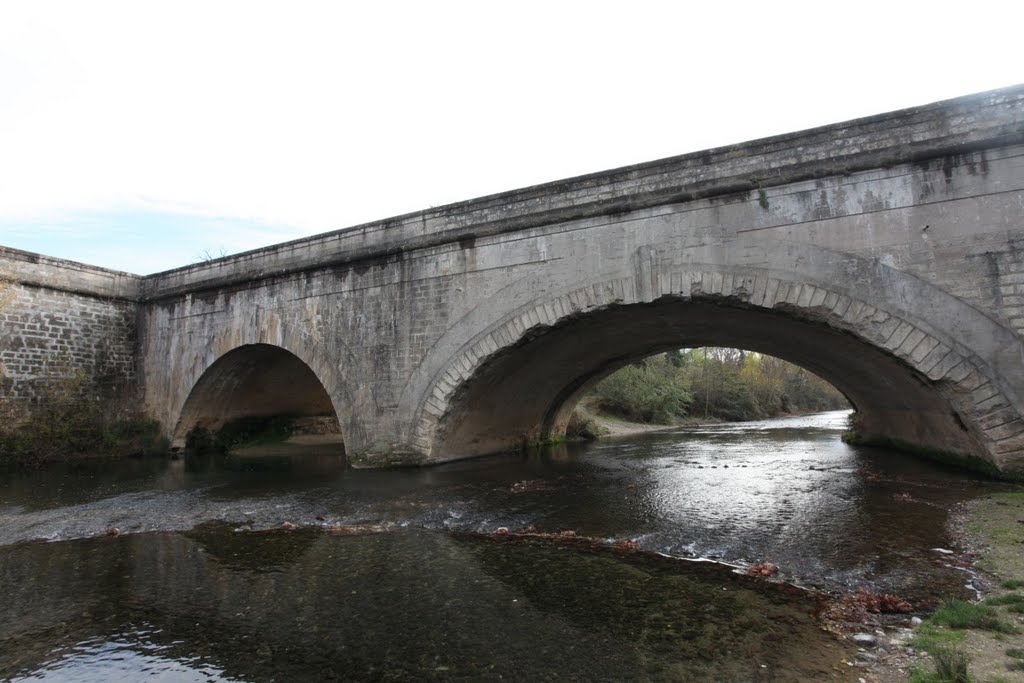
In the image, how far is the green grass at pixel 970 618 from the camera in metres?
3.63

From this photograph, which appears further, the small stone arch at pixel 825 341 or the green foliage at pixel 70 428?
the green foliage at pixel 70 428

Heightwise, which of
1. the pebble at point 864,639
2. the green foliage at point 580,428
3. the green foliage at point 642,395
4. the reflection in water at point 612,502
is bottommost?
the pebble at point 864,639

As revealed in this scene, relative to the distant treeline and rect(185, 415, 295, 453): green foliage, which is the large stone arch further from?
the distant treeline

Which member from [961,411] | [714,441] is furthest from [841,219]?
[714,441]

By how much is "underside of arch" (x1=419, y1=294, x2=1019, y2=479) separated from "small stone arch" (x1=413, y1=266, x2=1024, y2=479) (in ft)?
0.11

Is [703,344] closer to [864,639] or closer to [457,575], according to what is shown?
[457,575]

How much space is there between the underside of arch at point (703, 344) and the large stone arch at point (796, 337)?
0.12ft

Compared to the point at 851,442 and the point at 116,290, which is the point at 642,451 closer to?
the point at 851,442

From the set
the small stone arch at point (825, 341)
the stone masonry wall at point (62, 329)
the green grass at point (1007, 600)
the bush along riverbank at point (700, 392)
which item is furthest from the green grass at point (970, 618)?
the stone masonry wall at point (62, 329)

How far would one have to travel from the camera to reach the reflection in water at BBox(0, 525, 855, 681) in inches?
138

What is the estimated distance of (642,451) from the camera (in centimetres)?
1595

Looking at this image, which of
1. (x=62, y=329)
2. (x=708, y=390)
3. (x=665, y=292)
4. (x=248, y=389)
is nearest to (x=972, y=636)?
(x=665, y=292)

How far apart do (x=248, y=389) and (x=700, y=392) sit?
26.2 meters

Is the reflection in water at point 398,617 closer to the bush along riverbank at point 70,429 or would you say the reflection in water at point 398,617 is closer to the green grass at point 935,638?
the green grass at point 935,638
